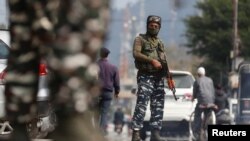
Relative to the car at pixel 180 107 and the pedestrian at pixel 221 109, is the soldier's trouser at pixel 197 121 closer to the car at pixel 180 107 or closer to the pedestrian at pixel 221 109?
the pedestrian at pixel 221 109

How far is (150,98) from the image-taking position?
10109 millimetres

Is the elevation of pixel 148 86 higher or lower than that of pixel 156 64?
lower

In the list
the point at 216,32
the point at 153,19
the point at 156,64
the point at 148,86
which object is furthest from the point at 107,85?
the point at 216,32

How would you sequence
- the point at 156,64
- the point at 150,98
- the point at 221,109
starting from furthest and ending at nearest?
the point at 221,109, the point at 150,98, the point at 156,64

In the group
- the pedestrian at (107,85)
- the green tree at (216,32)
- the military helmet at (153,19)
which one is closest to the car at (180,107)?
the pedestrian at (107,85)

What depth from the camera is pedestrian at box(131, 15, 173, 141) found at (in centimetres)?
990

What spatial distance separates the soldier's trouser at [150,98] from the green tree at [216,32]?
4294cm

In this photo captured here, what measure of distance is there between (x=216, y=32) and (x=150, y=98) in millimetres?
44477

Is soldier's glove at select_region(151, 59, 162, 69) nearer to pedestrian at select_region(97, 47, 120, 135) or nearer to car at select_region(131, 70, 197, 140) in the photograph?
pedestrian at select_region(97, 47, 120, 135)

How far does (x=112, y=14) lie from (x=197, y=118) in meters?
13.8

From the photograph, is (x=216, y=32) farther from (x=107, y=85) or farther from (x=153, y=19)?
(x=153, y=19)

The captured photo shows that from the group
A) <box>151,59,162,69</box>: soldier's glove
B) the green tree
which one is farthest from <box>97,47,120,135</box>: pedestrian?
the green tree

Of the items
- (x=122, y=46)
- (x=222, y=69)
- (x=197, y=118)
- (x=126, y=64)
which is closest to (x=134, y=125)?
(x=197, y=118)

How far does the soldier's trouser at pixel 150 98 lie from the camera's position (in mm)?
9945
